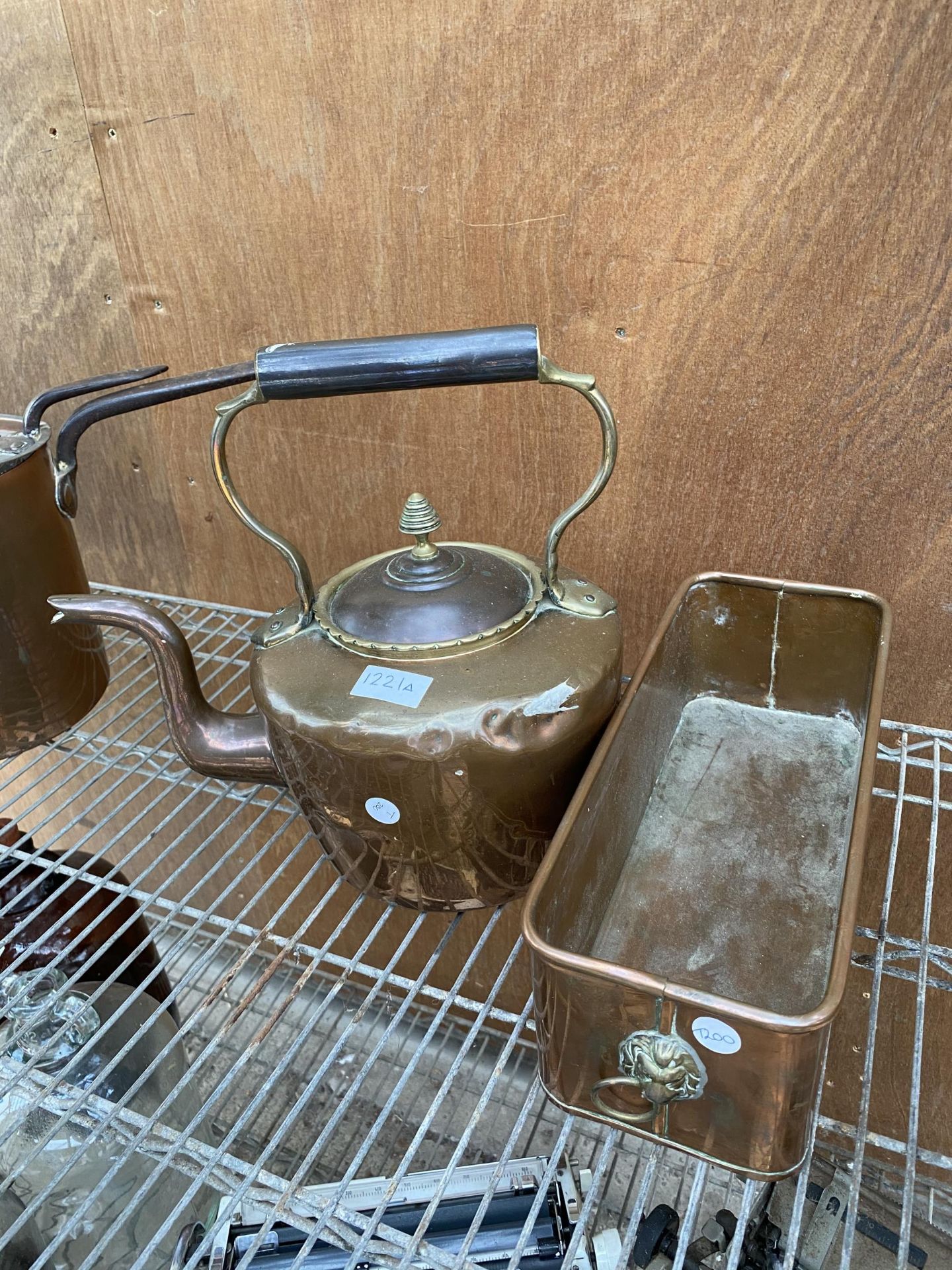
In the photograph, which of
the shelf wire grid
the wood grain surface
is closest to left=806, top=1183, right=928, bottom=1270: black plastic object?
the shelf wire grid

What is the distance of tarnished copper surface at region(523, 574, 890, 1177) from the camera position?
0.40 m

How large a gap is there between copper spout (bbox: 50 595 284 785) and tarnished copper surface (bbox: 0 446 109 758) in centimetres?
8

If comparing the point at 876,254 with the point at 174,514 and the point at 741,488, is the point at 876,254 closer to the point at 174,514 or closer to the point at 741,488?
the point at 741,488

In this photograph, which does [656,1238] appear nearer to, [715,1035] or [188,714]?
[715,1035]

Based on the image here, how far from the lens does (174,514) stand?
940 millimetres

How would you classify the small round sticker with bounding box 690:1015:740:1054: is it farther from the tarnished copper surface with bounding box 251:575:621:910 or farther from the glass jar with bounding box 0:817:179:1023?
the glass jar with bounding box 0:817:179:1023

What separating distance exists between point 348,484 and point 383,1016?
72 centimetres

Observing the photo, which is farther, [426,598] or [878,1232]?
[878,1232]

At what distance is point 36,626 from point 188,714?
6.7 inches

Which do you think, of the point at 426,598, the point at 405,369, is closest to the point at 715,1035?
the point at 426,598

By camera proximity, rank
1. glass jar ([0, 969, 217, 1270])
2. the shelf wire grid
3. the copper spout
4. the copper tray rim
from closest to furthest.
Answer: the copper tray rim, the shelf wire grid, the copper spout, glass jar ([0, 969, 217, 1270])

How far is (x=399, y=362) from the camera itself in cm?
52

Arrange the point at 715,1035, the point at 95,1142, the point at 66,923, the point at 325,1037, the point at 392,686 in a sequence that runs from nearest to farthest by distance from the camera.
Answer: the point at 715,1035 → the point at 392,686 → the point at 95,1142 → the point at 66,923 → the point at 325,1037

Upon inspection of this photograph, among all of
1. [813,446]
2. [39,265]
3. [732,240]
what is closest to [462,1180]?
[813,446]
